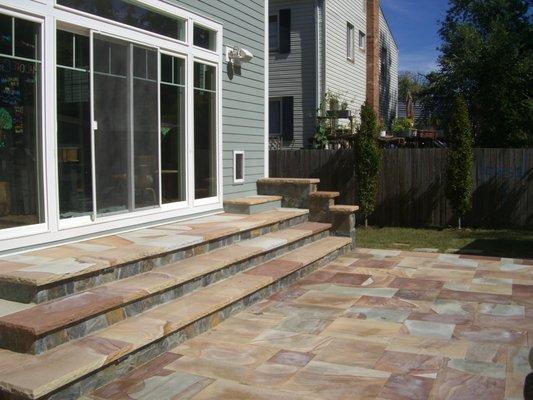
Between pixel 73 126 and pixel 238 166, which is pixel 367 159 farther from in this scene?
pixel 73 126

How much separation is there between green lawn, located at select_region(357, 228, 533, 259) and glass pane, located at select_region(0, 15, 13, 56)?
6.55 metres

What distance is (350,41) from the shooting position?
18141 mm

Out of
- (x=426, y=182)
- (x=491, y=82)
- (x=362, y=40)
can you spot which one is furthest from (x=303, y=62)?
(x=491, y=82)

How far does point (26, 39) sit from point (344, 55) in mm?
13965

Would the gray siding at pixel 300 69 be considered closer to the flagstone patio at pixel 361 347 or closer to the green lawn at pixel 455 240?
the green lawn at pixel 455 240

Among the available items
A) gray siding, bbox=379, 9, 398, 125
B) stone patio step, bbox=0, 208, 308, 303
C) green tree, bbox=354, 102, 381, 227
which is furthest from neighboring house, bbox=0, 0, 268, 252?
gray siding, bbox=379, 9, 398, 125

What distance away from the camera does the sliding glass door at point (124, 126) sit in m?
5.39

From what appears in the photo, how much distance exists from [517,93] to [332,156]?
7.39 m

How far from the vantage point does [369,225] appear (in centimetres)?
1255

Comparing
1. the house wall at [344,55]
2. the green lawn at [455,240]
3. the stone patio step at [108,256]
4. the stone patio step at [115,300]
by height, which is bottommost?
the green lawn at [455,240]

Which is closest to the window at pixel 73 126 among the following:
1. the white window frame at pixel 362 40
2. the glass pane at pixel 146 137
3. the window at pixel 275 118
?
the glass pane at pixel 146 137

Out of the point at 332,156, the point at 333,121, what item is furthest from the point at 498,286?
the point at 333,121

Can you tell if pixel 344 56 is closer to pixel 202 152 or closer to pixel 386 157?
pixel 386 157

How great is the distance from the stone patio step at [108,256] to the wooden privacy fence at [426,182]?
6177 mm
